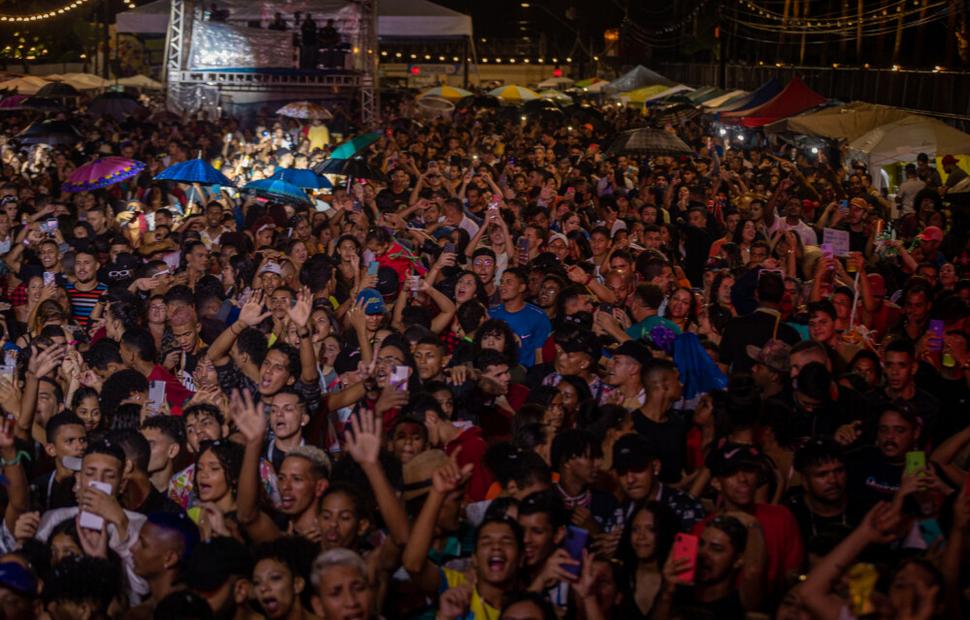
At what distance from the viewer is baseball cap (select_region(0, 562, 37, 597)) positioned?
4512 millimetres

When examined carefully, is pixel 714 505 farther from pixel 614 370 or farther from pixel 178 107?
pixel 178 107

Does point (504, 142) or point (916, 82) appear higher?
point (916, 82)

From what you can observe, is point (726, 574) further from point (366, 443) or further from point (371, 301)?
point (371, 301)

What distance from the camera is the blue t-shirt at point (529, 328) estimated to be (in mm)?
8297

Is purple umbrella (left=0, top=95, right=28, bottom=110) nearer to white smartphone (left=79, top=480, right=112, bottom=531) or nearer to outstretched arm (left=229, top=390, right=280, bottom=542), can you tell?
outstretched arm (left=229, top=390, right=280, bottom=542)

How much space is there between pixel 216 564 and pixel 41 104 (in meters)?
23.7

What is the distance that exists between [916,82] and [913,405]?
20.0 metres

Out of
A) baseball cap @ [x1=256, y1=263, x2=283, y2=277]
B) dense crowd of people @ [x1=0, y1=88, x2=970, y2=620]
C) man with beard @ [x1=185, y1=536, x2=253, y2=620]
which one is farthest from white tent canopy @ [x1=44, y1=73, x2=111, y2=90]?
man with beard @ [x1=185, y1=536, x2=253, y2=620]

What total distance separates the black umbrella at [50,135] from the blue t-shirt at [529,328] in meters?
12.2

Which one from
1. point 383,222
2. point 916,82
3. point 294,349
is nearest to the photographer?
point 294,349

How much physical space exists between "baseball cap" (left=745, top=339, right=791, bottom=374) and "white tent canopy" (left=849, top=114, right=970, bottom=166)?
10.6m

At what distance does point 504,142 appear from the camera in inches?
1021

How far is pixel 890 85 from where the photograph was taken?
27.1m

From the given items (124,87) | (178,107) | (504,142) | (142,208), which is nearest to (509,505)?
(142,208)
